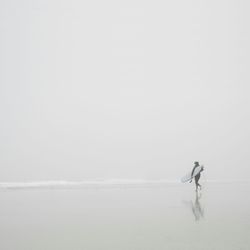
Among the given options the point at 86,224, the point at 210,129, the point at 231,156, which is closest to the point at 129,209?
the point at 86,224

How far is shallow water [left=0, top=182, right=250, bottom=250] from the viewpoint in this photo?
38.2 feet

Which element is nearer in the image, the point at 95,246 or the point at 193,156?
the point at 95,246

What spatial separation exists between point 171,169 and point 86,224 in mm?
46773

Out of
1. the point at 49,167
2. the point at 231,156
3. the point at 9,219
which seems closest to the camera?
the point at 9,219

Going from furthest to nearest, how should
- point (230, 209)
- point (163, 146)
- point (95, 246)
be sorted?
point (163, 146)
point (230, 209)
point (95, 246)

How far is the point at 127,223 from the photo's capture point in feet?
49.1

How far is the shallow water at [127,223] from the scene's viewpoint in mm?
11656

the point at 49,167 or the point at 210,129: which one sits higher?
the point at 210,129

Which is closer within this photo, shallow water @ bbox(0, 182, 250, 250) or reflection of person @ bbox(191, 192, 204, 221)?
shallow water @ bbox(0, 182, 250, 250)

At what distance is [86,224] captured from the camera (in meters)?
15.1

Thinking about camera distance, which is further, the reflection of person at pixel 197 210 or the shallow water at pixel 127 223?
the reflection of person at pixel 197 210

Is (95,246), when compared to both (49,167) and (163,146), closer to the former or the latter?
(49,167)

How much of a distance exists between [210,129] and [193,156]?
132ft

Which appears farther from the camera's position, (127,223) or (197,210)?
(197,210)
